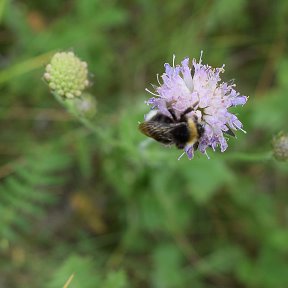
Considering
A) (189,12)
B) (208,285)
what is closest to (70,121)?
(189,12)

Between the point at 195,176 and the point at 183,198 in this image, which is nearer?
the point at 195,176

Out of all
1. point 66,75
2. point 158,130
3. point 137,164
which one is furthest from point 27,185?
point 158,130

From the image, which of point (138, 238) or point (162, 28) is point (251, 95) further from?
point (138, 238)

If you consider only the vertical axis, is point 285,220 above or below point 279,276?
above

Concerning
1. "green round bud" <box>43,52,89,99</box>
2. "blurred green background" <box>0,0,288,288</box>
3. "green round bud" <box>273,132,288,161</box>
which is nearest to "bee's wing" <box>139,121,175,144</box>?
"green round bud" <box>43,52,89,99</box>

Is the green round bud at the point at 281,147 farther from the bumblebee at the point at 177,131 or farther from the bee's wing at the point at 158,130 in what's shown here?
the bee's wing at the point at 158,130

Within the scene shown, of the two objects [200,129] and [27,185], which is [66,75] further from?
[27,185]

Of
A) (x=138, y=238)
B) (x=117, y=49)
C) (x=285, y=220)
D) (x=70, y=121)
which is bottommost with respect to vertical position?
(x=138, y=238)

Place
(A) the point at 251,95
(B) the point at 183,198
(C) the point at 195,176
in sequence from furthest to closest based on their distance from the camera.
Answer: (A) the point at 251,95 < (B) the point at 183,198 < (C) the point at 195,176
